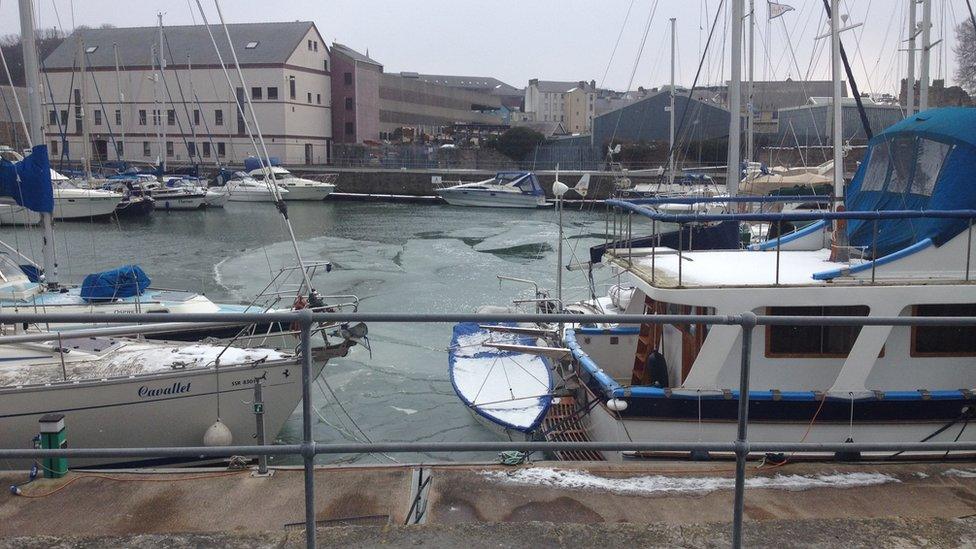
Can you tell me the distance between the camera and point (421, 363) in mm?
16844

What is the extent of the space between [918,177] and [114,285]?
528 inches

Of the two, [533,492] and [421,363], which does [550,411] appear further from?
[533,492]

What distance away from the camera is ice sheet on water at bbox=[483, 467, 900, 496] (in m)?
5.43

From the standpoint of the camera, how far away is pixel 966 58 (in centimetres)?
5725

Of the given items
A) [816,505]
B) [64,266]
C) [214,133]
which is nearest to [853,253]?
[816,505]

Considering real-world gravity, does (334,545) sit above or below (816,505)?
above

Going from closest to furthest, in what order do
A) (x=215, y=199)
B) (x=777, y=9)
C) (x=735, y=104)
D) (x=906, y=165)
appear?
(x=906, y=165) → (x=735, y=104) → (x=777, y=9) → (x=215, y=199)

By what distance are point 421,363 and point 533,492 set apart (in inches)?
455

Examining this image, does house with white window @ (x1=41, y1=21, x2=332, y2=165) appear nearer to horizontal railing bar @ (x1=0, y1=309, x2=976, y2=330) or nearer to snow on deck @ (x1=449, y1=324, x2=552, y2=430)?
snow on deck @ (x1=449, y1=324, x2=552, y2=430)

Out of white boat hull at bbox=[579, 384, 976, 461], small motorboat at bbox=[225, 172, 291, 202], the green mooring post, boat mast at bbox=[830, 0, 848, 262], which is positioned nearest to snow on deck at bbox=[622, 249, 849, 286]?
white boat hull at bbox=[579, 384, 976, 461]

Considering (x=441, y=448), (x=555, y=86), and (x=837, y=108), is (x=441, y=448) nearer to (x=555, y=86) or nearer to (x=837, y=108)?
(x=837, y=108)

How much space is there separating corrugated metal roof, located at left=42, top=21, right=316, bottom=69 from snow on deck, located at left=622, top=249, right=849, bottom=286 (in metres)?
68.1

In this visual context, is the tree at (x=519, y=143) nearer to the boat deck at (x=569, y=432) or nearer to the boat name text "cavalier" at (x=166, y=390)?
the boat deck at (x=569, y=432)

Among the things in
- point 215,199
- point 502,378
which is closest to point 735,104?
point 502,378
